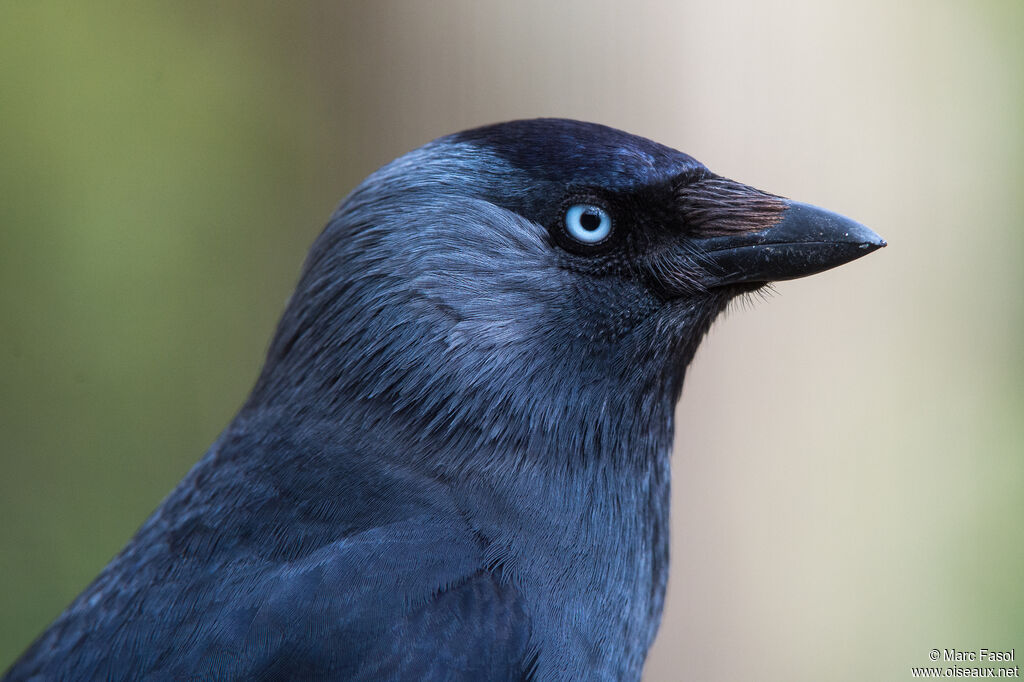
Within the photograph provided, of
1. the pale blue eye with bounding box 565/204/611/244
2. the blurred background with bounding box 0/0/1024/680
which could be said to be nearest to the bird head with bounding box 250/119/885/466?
the pale blue eye with bounding box 565/204/611/244

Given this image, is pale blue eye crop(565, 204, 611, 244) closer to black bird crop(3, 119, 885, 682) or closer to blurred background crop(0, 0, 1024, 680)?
black bird crop(3, 119, 885, 682)

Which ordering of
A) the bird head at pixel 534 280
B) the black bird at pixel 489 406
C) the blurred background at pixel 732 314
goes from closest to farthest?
the black bird at pixel 489 406, the bird head at pixel 534 280, the blurred background at pixel 732 314

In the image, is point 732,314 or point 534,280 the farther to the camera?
point 732,314

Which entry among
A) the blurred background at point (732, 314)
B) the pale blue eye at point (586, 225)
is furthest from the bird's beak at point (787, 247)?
the blurred background at point (732, 314)

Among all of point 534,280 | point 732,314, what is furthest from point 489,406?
point 732,314

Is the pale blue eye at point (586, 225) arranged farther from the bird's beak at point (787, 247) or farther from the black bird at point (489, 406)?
the bird's beak at point (787, 247)

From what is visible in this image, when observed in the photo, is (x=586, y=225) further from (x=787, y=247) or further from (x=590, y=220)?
(x=787, y=247)

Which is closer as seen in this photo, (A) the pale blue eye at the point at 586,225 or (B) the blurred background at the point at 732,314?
(A) the pale blue eye at the point at 586,225
